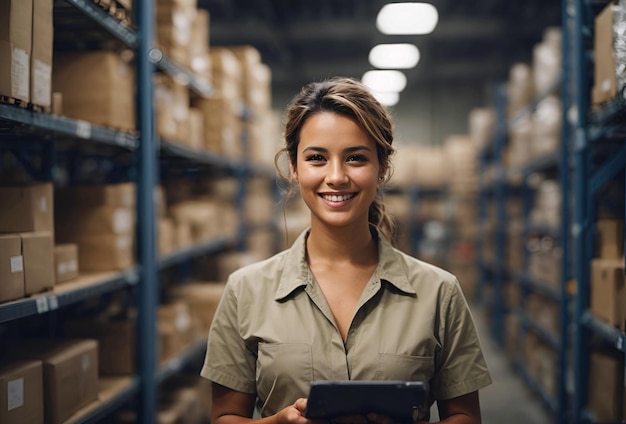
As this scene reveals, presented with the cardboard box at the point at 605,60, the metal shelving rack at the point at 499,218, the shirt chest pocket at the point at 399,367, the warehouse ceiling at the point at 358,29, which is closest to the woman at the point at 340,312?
the shirt chest pocket at the point at 399,367

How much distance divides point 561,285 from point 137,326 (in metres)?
3.07

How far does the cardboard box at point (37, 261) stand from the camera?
7.24ft

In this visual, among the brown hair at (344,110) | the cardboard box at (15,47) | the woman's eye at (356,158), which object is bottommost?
the woman's eye at (356,158)

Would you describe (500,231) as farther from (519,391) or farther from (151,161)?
(151,161)

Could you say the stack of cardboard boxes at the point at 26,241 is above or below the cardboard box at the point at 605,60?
below

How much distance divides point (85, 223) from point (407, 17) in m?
5.02

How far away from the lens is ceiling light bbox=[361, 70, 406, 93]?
34.2 feet

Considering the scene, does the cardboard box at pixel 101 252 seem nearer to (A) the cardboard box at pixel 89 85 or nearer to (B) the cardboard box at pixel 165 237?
(A) the cardboard box at pixel 89 85

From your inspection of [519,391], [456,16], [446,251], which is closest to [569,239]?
[519,391]

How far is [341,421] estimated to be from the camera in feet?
5.09

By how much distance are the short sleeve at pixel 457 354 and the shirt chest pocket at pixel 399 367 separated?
0.10 m

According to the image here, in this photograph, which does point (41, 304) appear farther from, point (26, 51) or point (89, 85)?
point (89, 85)

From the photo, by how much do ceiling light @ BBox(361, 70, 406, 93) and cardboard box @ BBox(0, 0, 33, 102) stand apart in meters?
8.64

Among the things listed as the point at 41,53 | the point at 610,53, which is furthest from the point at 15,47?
the point at 610,53
